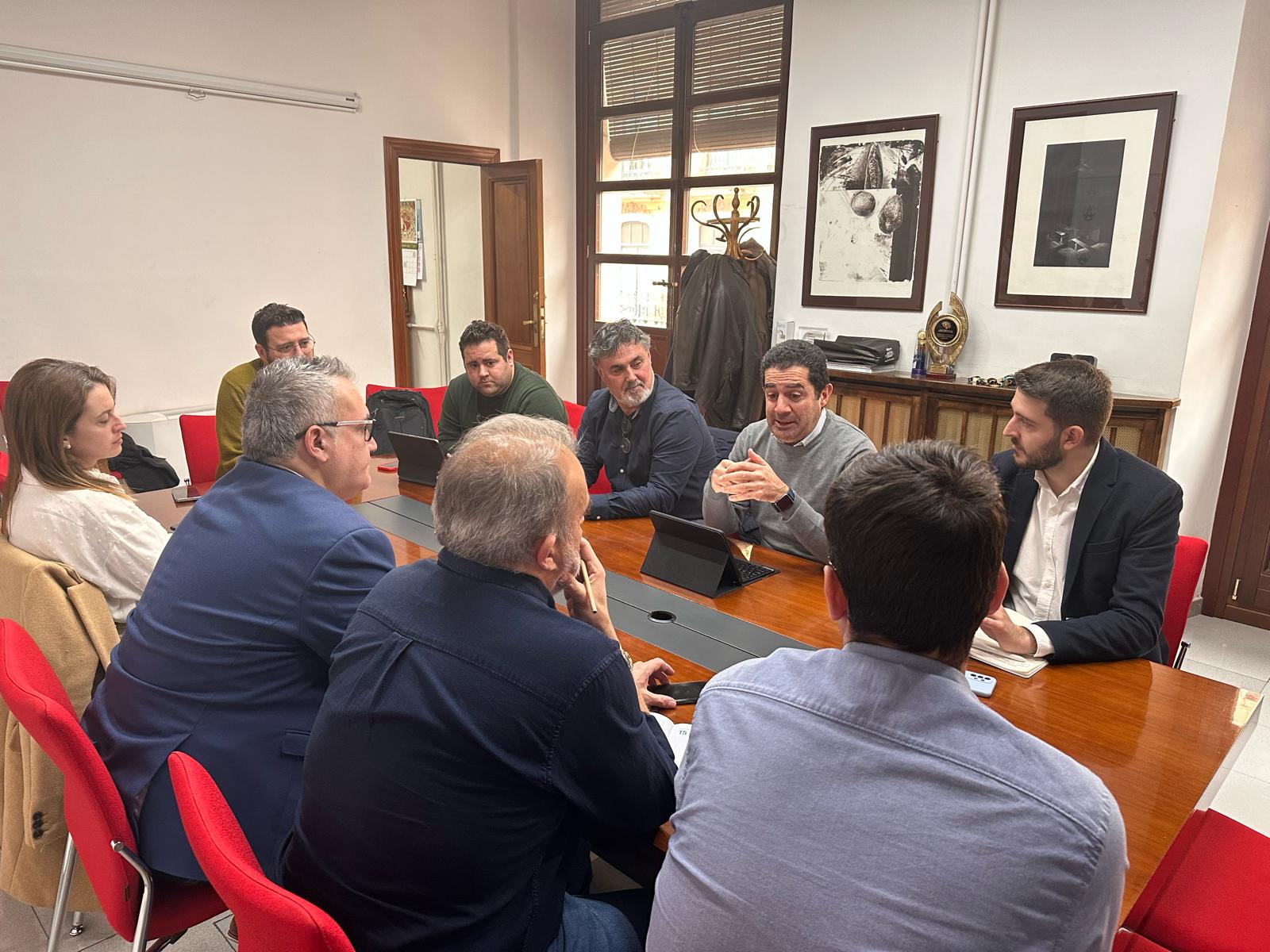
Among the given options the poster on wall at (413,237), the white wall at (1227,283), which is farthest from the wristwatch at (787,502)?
the poster on wall at (413,237)

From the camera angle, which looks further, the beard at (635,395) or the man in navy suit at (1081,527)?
the beard at (635,395)

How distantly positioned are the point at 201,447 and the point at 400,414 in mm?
881

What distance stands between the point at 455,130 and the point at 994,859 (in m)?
6.35

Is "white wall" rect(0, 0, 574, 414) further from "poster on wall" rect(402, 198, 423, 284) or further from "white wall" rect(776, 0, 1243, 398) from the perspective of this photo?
"white wall" rect(776, 0, 1243, 398)

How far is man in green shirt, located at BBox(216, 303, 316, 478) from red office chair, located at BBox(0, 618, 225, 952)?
1.96 m

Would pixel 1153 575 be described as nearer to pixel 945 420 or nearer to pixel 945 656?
pixel 945 656

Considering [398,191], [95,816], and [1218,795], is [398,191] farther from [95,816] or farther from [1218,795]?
[1218,795]

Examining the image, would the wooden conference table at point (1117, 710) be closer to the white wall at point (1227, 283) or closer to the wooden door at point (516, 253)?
the white wall at point (1227, 283)

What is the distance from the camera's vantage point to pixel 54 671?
1.80 metres

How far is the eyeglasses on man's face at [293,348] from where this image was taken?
360 cm

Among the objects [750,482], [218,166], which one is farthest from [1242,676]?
[218,166]

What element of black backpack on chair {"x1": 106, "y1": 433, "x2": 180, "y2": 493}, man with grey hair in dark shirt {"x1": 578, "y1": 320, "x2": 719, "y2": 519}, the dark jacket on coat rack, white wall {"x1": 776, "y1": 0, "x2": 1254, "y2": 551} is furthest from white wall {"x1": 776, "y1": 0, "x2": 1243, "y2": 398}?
black backpack on chair {"x1": 106, "y1": 433, "x2": 180, "y2": 493}

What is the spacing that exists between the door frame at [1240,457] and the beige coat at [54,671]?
480 centimetres

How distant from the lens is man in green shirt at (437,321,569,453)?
361 cm
